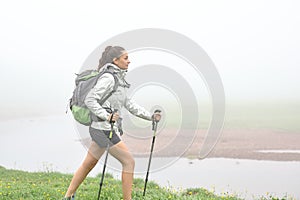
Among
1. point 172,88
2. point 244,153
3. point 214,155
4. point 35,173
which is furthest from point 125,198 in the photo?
point 244,153

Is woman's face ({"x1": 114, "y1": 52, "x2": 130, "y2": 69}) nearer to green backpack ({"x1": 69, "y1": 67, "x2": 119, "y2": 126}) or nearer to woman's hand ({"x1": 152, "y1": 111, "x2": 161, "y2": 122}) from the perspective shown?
green backpack ({"x1": 69, "y1": 67, "x2": 119, "y2": 126})

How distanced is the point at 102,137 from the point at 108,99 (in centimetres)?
58

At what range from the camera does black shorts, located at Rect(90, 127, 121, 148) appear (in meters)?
4.89

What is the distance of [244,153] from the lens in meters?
18.3

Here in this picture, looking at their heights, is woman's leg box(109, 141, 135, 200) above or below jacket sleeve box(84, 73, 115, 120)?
below

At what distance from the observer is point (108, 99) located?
485 centimetres

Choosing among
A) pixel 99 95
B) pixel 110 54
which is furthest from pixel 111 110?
pixel 110 54

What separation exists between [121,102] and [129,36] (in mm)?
1384

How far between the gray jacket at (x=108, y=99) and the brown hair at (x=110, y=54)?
16 cm

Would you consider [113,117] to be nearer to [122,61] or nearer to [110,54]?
[122,61]

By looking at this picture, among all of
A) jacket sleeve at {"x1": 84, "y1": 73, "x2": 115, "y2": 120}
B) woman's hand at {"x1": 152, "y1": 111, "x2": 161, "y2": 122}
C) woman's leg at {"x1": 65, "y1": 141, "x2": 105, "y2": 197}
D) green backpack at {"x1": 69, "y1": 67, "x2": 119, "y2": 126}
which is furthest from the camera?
woman's hand at {"x1": 152, "y1": 111, "x2": 161, "y2": 122}

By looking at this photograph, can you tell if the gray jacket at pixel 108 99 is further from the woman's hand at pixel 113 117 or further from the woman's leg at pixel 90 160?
the woman's leg at pixel 90 160

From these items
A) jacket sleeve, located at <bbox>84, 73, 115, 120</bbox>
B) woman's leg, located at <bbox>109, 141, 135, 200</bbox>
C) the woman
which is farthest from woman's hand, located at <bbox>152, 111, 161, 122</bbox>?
jacket sleeve, located at <bbox>84, 73, 115, 120</bbox>

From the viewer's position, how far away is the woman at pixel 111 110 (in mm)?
4629
